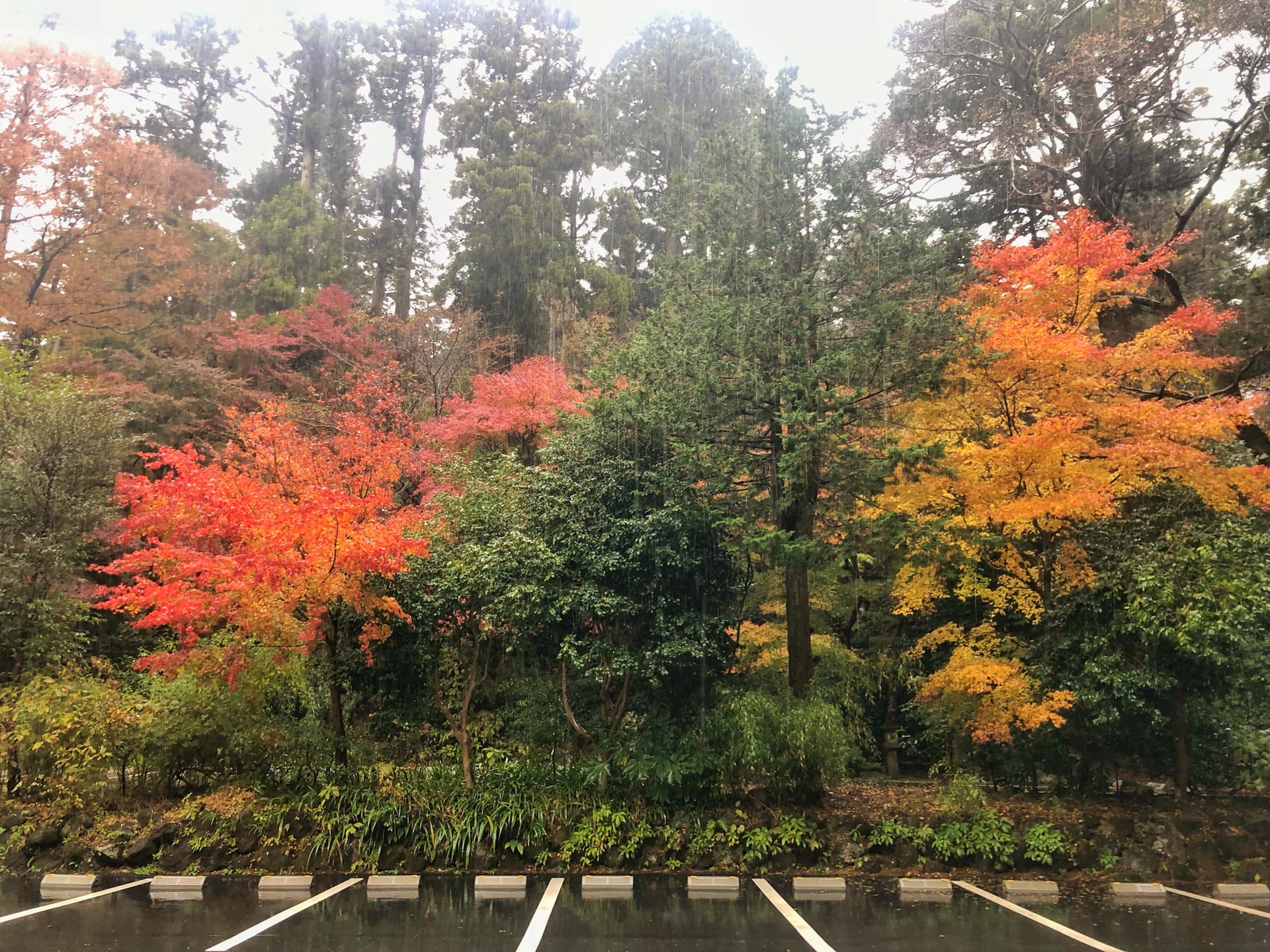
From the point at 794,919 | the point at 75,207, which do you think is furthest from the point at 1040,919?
the point at 75,207

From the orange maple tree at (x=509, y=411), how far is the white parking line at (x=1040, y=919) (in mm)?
9275

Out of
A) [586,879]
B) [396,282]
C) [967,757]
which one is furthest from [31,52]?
[967,757]

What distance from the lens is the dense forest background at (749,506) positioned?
26.7ft

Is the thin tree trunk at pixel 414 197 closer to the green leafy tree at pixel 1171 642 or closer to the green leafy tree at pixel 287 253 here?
the green leafy tree at pixel 287 253

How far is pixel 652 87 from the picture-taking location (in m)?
25.5

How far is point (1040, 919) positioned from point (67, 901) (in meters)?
8.62

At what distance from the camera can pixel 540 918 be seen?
630 cm

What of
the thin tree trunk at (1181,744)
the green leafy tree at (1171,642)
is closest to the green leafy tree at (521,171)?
the green leafy tree at (1171,642)

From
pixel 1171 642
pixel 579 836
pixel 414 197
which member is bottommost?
pixel 579 836

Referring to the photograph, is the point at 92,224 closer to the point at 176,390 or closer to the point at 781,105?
the point at 176,390

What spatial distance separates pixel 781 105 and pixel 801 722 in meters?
8.04

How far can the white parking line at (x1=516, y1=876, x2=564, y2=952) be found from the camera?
18.7 ft

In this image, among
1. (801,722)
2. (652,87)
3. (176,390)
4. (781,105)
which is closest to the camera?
(801,722)

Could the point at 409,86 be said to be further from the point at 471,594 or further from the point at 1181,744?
the point at 1181,744
